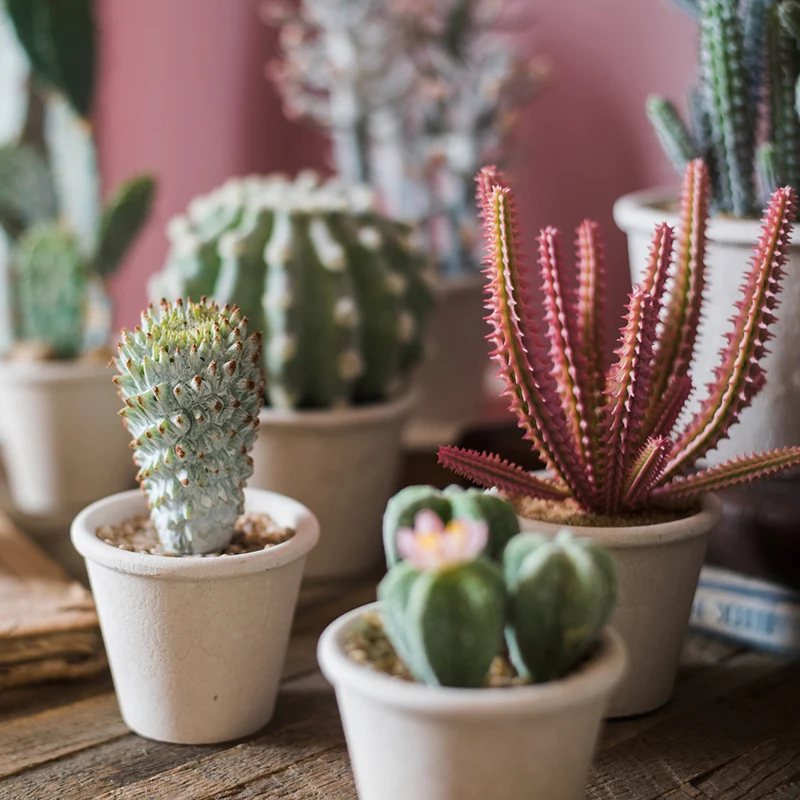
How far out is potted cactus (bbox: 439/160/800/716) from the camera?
1.00 meters

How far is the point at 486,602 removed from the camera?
0.75 m

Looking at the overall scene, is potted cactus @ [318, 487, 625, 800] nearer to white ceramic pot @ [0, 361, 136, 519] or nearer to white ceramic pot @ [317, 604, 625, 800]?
white ceramic pot @ [317, 604, 625, 800]

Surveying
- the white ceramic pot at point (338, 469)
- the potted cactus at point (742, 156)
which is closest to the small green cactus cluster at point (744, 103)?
the potted cactus at point (742, 156)

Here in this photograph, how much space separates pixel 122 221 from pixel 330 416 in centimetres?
56

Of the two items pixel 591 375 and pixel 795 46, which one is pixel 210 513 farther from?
pixel 795 46

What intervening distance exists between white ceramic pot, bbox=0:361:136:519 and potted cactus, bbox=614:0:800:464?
33.6 inches

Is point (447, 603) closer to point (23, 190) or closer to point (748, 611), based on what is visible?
point (748, 611)

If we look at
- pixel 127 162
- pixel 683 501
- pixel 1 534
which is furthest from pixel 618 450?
pixel 127 162

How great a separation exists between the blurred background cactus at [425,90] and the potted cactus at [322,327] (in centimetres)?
37

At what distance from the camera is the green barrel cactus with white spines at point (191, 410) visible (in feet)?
3.27

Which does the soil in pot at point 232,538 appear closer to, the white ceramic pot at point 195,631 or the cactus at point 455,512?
the white ceramic pot at point 195,631

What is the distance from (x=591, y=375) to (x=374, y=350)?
0.45 meters

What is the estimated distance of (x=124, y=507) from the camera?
1168 mm

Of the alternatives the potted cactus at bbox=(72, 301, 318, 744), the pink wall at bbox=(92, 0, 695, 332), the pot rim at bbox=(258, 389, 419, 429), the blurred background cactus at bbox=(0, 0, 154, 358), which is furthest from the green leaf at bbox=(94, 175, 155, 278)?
the potted cactus at bbox=(72, 301, 318, 744)
